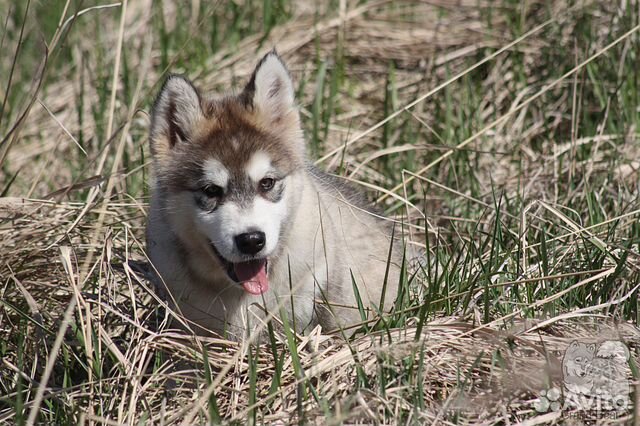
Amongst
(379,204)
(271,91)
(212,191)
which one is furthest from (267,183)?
(379,204)

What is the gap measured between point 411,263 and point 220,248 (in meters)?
1.36

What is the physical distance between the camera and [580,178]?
572 centimetres

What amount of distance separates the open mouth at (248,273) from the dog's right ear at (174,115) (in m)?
0.57

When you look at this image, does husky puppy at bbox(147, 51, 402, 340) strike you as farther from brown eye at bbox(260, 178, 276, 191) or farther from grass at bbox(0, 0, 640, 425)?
grass at bbox(0, 0, 640, 425)

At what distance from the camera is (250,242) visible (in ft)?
13.2

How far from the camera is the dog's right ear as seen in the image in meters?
4.32

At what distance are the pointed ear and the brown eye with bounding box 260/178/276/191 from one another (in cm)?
35

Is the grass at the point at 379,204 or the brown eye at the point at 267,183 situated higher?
the brown eye at the point at 267,183

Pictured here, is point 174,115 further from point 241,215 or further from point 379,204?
point 379,204

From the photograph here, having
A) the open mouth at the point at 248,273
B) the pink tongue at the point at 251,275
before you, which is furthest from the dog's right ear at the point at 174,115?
the pink tongue at the point at 251,275

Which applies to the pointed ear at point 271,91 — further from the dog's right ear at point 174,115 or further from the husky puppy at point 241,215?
Result: the dog's right ear at point 174,115

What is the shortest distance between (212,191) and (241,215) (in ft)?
0.70

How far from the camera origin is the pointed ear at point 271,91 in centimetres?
440

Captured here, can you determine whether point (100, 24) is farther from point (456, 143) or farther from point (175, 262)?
point (175, 262)
